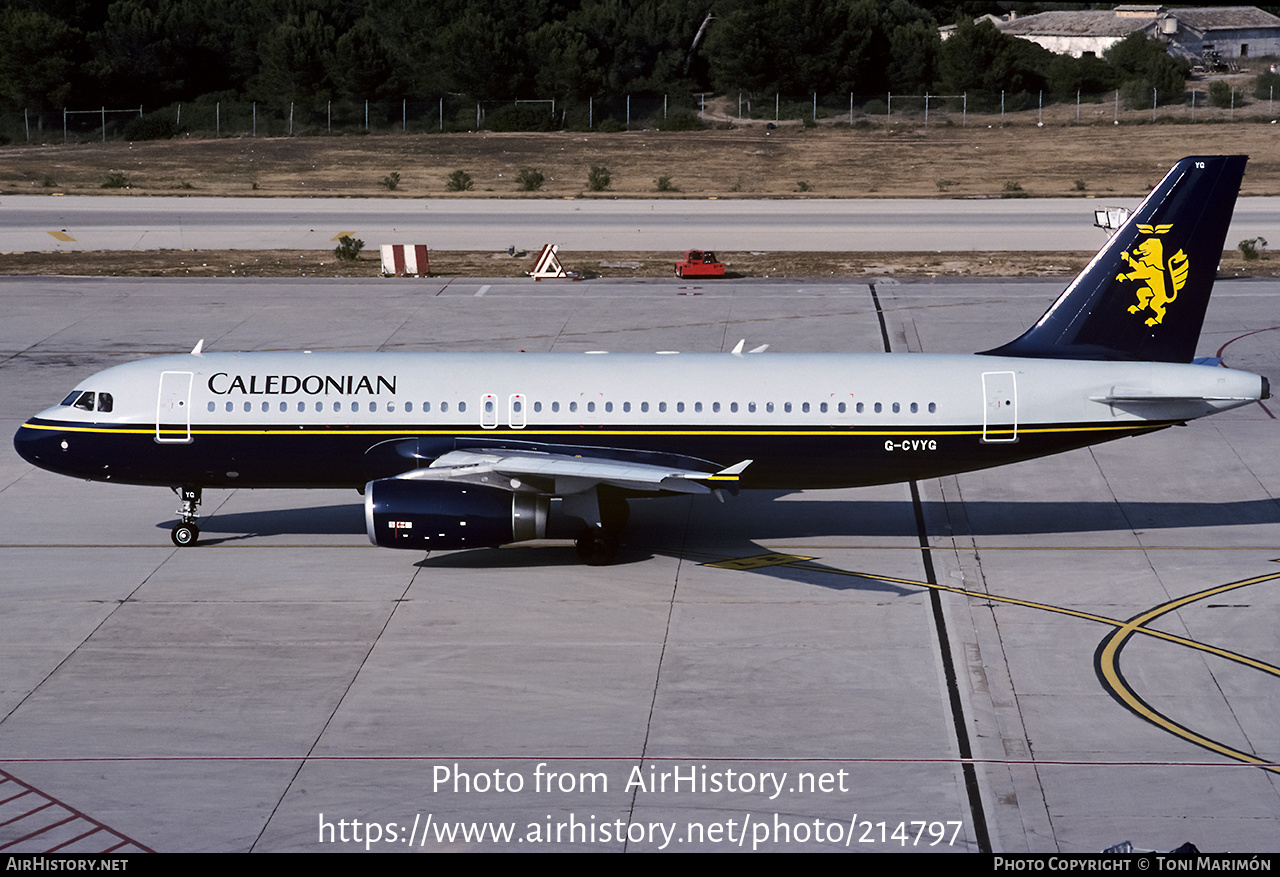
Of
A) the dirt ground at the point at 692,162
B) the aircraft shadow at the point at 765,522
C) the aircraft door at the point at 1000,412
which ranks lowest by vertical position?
the aircraft shadow at the point at 765,522

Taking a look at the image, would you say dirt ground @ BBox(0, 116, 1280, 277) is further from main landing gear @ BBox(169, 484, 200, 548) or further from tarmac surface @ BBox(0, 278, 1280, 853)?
main landing gear @ BBox(169, 484, 200, 548)

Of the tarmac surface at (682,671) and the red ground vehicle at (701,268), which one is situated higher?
the red ground vehicle at (701,268)

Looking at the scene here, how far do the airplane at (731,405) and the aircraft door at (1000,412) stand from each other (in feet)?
0.11

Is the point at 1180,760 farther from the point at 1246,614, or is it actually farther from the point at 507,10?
the point at 507,10

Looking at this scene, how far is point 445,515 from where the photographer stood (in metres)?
28.5

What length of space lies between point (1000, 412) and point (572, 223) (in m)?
54.5

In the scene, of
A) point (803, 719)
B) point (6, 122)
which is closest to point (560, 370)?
point (803, 719)

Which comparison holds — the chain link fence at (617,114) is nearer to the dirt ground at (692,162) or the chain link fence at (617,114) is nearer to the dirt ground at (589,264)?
the dirt ground at (692,162)

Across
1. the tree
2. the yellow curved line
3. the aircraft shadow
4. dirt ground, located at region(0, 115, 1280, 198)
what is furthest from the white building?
the yellow curved line

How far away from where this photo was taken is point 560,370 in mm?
31266

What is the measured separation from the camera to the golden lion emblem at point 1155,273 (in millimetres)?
30656

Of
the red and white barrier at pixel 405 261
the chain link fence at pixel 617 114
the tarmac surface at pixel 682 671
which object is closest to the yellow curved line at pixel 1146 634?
the tarmac surface at pixel 682 671

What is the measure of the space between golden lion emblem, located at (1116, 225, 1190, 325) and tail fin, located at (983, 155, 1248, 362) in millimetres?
22

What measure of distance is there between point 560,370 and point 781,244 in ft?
150
